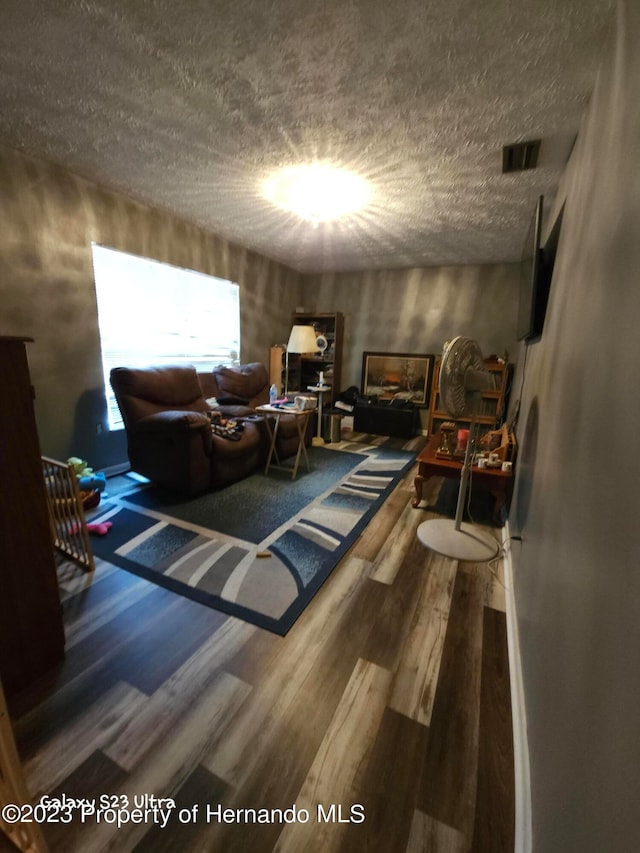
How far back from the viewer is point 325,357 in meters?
5.42

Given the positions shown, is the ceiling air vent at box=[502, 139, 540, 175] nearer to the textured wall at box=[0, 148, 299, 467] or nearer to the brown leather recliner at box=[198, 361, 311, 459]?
the brown leather recliner at box=[198, 361, 311, 459]

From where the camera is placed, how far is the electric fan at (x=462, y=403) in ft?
6.47

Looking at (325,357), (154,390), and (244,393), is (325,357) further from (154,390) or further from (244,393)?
(154,390)

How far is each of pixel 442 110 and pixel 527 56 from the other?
1.33ft

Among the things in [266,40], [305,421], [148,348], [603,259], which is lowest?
[305,421]

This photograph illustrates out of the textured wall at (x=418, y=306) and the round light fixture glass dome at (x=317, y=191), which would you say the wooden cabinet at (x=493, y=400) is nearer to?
the textured wall at (x=418, y=306)

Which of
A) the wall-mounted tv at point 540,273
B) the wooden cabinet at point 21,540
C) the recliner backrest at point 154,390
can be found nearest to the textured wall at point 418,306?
the wall-mounted tv at point 540,273

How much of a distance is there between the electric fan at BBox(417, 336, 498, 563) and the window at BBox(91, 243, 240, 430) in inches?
109

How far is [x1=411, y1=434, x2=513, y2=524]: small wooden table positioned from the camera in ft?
7.91

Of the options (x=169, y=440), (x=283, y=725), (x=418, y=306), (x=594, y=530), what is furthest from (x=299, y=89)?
(x=418, y=306)

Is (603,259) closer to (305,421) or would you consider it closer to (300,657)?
(300,657)

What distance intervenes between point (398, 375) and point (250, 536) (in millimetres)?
3777

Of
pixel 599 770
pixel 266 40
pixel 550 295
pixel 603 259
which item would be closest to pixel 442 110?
pixel 266 40

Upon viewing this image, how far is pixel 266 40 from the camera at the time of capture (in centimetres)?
134
